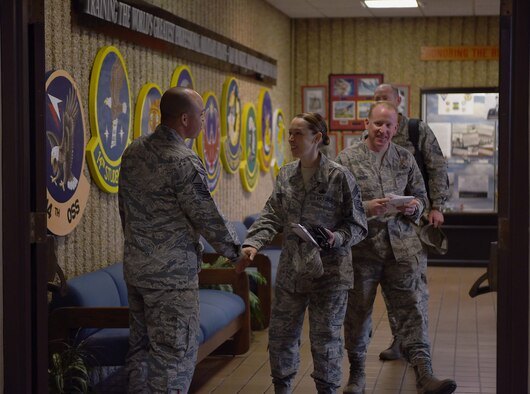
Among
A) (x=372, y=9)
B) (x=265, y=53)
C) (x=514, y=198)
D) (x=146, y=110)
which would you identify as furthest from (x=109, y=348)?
(x=372, y=9)

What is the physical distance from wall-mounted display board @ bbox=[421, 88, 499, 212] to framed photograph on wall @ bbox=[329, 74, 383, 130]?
38.5 inches

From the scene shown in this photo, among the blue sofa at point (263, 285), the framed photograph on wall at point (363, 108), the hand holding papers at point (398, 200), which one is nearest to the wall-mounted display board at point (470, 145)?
the framed photograph on wall at point (363, 108)

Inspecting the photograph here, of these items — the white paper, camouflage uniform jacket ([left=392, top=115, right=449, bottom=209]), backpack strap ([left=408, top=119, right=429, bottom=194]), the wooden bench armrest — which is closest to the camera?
the white paper

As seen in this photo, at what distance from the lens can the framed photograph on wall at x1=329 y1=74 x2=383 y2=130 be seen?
12617 millimetres

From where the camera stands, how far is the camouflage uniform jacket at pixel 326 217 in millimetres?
4695

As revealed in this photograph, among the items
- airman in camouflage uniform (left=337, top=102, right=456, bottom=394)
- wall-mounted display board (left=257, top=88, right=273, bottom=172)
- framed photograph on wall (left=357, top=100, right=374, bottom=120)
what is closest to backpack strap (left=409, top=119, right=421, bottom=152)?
airman in camouflage uniform (left=337, top=102, right=456, bottom=394)

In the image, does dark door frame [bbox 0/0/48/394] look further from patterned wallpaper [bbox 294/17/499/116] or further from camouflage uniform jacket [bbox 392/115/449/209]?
patterned wallpaper [bbox 294/17/499/116]

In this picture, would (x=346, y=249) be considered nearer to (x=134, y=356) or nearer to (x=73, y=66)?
(x=134, y=356)

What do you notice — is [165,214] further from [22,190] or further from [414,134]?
[414,134]

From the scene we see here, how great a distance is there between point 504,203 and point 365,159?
227cm

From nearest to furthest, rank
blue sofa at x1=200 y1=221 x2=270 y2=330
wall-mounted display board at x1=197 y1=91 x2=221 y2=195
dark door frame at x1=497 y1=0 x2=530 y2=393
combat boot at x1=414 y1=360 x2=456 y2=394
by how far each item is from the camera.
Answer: dark door frame at x1=497 y1=0 x2=530 y2=393
combat boot at x1=414 y1=360 x2=456 y2=394
blue sofa at x1=200 y1=221 x2=270 y2=330
wall-mounted display board at x1=197 y1=91 x2=221 y2=195

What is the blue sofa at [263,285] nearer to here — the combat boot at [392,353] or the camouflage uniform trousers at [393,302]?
the combat boot at [392,353]

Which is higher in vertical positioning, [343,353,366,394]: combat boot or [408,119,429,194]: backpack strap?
[408,119,429,194]: backpack strap

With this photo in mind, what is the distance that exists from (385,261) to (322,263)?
2.63ft
